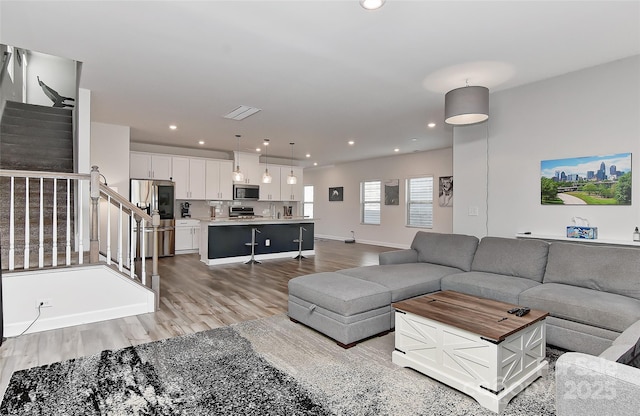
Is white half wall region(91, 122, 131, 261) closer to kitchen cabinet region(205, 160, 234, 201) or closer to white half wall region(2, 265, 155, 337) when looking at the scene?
kitchen cabinet region(205, 160, 234, 201)

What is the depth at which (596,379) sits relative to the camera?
3.88ft

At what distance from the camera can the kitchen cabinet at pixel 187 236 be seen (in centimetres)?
792

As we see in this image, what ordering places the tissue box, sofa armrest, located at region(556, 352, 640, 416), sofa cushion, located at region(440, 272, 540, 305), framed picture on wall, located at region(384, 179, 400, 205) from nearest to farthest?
sofa armrest, located at region(556, 352, 640, 416), sofa cushion, located at region(440, 272, 540, 305), the tissue box, framed picture on wall, located at region(384, 179, 400, 205)

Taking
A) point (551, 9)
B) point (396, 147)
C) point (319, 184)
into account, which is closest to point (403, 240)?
point (396, 147)

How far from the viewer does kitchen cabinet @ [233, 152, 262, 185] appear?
891cm

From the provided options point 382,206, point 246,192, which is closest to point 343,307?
point 246,192

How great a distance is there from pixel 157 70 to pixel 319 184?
8835 mm

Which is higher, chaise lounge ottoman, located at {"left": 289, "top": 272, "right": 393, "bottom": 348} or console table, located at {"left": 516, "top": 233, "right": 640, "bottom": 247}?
console table, located at {"left": 516, "top": 233, "right": 640, "bottom": 247}

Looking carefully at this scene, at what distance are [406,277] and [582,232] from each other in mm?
1978

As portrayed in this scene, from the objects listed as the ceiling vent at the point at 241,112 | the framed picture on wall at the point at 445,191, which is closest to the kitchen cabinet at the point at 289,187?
the framed picture on wall at the point at 445,191

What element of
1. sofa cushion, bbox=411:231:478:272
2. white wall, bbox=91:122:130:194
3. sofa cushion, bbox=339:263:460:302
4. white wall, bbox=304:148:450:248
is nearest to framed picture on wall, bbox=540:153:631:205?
sofa cushion, bbox=411:231:478:272

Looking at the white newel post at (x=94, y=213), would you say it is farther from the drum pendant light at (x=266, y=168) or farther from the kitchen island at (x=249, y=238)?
the drum pendant light at (x=266, y=168)

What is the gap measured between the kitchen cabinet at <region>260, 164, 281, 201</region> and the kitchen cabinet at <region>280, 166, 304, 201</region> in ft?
0.43

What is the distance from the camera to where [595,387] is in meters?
1.17
